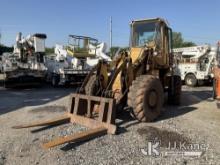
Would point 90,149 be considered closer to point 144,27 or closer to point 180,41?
point 144,27

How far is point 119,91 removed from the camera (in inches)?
321

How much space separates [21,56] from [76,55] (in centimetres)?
302

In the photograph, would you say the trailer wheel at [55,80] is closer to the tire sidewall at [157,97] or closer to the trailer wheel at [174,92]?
the trailer wheel at [174,92]

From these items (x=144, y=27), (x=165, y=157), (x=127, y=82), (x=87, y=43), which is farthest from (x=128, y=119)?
(x=87, y=43)

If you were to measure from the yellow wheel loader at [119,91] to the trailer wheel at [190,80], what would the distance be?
9802 mm

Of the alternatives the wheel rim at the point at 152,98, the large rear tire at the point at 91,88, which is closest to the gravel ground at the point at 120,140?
the wheel rim at the point at 152,98

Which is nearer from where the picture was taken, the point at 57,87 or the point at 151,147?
the point at 151,147

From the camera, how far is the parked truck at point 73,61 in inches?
674

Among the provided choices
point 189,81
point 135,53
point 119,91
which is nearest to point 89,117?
point 119,91

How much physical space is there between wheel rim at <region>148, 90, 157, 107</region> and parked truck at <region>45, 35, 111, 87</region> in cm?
908

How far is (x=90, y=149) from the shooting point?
5.98 m

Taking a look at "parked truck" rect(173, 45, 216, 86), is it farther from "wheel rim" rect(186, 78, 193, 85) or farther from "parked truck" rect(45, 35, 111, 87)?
"parked truck" rect(45, 35, 111, 87)

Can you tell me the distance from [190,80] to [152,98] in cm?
1160

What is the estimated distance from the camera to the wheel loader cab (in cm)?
957
